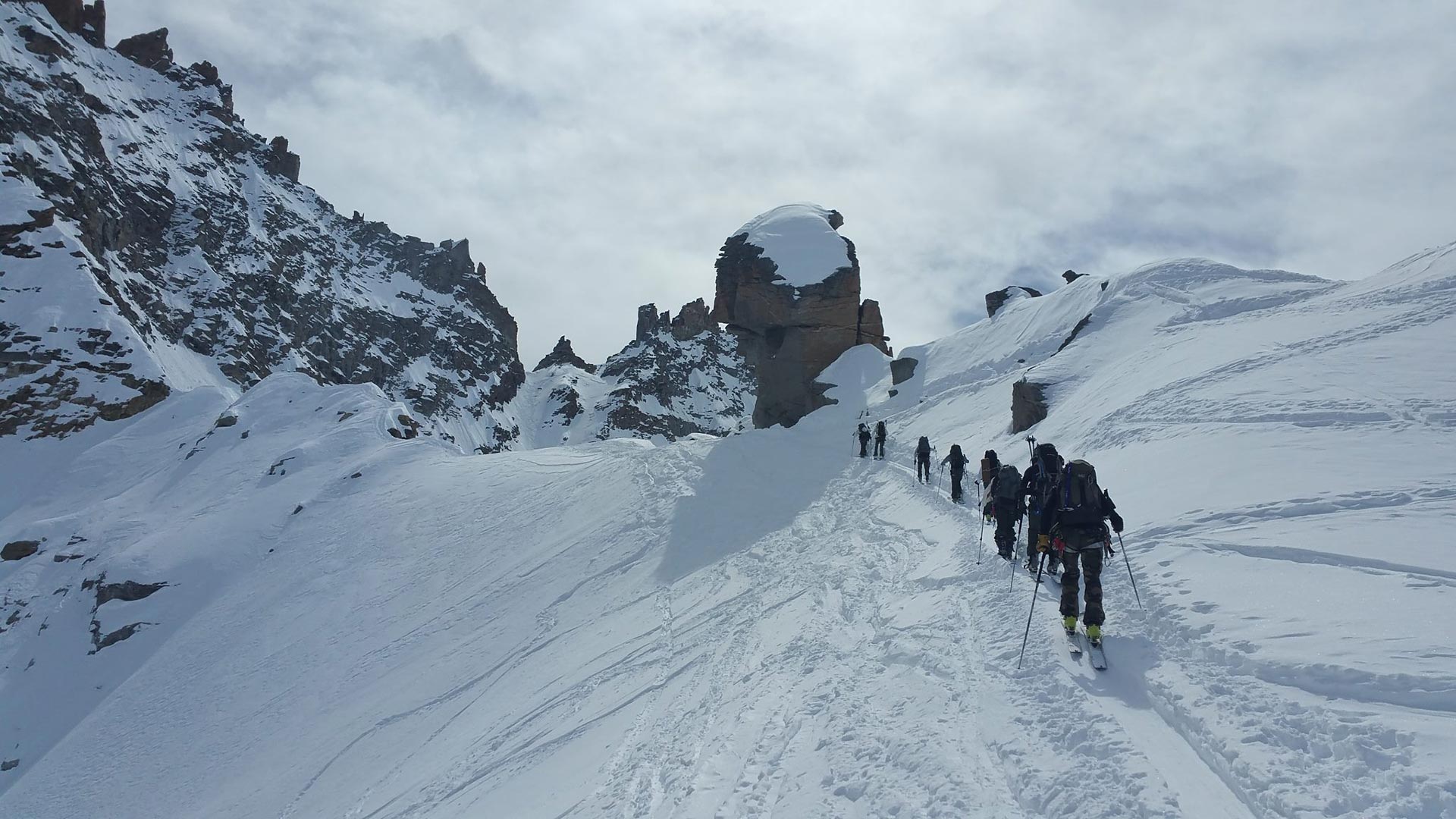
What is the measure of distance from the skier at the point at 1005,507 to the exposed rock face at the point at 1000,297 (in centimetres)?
3554

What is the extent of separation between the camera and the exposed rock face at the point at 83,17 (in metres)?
103

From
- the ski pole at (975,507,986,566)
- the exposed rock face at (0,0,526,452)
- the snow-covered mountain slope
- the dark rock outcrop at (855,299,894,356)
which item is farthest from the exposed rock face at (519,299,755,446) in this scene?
the ski pole at (975,507,986,566)

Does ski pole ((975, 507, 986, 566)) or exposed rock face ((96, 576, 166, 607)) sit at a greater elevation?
ski pole ((975, 507, 986, 566))

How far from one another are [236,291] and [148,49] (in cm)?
5266

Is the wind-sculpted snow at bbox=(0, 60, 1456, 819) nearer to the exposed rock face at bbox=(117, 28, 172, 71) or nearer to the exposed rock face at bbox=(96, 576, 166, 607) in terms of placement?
the exposed rock face at bbox=(96, 576, 166, 607)

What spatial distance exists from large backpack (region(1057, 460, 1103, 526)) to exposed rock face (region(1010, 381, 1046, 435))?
15457 millimetres

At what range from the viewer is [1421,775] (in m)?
4.42

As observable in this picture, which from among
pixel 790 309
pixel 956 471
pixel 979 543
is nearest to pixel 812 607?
pixel 979 543

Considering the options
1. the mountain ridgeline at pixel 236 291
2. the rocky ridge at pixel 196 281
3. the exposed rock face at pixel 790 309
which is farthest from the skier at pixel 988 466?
the rocky ridge at pixel 196 281

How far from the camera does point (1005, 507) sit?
11828 mm

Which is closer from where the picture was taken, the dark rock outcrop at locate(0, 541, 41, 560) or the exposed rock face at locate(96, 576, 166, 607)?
the exposed rock face at locate(96, 576, 166, 607)

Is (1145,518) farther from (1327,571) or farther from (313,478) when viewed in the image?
(313,478)

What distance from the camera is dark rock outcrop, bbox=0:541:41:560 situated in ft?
106

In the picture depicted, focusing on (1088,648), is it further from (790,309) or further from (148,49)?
(148,49)
